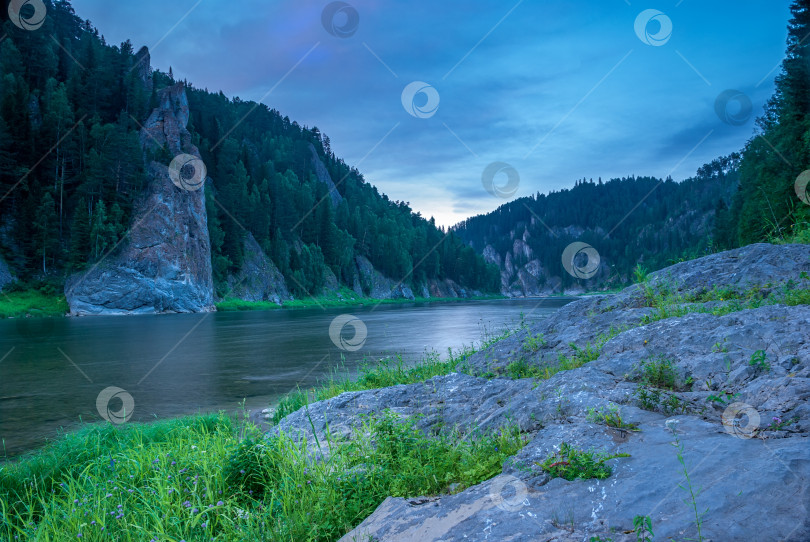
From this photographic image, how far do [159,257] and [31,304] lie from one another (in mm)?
17090

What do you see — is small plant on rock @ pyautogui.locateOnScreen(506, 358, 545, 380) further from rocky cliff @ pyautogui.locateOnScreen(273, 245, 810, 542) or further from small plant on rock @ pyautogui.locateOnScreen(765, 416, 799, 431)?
small plant on rock @ pyautogui.locateOnScreen(765, 416, 799, 431)

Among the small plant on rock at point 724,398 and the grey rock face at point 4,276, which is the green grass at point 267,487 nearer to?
the small plant on rock at point 724,398

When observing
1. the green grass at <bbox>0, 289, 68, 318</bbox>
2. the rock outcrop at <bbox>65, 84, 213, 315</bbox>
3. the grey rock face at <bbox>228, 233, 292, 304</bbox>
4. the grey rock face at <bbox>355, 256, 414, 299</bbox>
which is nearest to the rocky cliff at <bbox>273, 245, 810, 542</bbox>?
the green grass at <bbox>0, 289, 68, 318</bbox>

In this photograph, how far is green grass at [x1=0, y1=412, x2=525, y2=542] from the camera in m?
4.39

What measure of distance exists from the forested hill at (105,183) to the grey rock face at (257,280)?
1378mm

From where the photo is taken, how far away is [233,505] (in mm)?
5117

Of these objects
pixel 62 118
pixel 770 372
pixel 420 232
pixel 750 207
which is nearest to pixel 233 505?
pixel 770 372

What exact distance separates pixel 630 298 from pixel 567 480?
6.82 metres

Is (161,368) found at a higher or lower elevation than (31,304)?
lower

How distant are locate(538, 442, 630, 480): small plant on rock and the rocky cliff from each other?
0.06m

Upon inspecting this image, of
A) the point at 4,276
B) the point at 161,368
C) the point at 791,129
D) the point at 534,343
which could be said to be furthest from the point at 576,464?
the point at 4,276

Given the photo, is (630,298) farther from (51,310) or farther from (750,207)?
(51,310)

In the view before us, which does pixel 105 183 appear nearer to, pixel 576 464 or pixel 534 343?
pixel 534 343

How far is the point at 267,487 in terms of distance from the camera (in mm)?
5406
